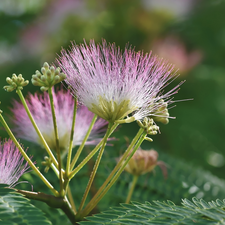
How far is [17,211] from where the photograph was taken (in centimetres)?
89

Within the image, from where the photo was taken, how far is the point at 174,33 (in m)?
4.23

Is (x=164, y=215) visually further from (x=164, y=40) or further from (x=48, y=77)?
(x=164, y=40)

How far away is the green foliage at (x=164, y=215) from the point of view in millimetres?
913

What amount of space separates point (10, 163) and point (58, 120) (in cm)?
38

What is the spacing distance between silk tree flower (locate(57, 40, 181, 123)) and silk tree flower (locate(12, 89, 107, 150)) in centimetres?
32

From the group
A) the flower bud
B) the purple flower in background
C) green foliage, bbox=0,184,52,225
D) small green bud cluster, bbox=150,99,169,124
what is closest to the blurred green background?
the flower bud

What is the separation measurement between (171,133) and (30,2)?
276 cm

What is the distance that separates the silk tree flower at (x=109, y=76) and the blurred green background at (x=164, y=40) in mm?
2231

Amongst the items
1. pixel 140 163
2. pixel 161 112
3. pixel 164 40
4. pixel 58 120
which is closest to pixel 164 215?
pixel 161 112

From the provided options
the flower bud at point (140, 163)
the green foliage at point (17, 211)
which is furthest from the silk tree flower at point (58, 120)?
the green foliage at point (17, 211)

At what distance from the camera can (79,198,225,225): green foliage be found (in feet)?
2.99

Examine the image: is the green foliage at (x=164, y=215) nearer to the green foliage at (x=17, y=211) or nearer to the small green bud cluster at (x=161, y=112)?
the green foliage at (x=17, y=211)

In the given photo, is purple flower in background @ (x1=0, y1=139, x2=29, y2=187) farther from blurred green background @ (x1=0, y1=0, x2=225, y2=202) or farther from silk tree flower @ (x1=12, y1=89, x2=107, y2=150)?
blurred green background @ (x1=0, y1=0, x2=225, y2=202)

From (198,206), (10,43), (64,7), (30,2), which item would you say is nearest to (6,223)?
(198,206)
